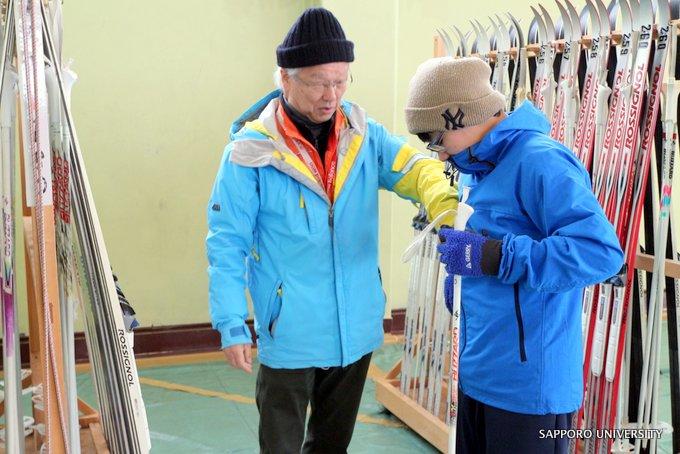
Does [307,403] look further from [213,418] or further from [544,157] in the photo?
[213,418]

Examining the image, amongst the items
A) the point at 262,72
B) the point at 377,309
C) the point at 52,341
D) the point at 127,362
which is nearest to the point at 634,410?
the point at 377,309

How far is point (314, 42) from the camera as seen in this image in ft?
6.56

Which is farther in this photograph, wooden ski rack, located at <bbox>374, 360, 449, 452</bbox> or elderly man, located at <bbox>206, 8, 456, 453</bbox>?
wooden ski rack, located at <bbox>374, 360, 449, 452</bbox>

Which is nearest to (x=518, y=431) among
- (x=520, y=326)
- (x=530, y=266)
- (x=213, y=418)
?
(x=520, y=326)

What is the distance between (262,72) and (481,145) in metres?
2.84

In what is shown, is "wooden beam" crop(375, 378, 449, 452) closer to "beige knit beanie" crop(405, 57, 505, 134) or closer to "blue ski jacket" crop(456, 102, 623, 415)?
"blue ski jacket" crop(456, 102, 623, 415)

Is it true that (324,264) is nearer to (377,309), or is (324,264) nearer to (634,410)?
(377,309)

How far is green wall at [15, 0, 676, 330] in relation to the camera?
4102 millimetres

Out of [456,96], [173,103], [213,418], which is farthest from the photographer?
[173,103]

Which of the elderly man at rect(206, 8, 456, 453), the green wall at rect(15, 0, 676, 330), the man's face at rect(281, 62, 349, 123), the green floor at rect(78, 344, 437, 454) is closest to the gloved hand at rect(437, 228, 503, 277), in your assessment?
the elderly man at rect(206, 8, 456, 453)

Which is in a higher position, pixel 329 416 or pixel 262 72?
pixel 262 72

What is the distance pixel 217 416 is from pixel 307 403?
148 centimetres

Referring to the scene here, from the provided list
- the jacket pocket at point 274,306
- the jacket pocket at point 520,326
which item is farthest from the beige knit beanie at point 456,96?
the jacket pocket at point 274,306

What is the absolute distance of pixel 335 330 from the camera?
7.04 feet
